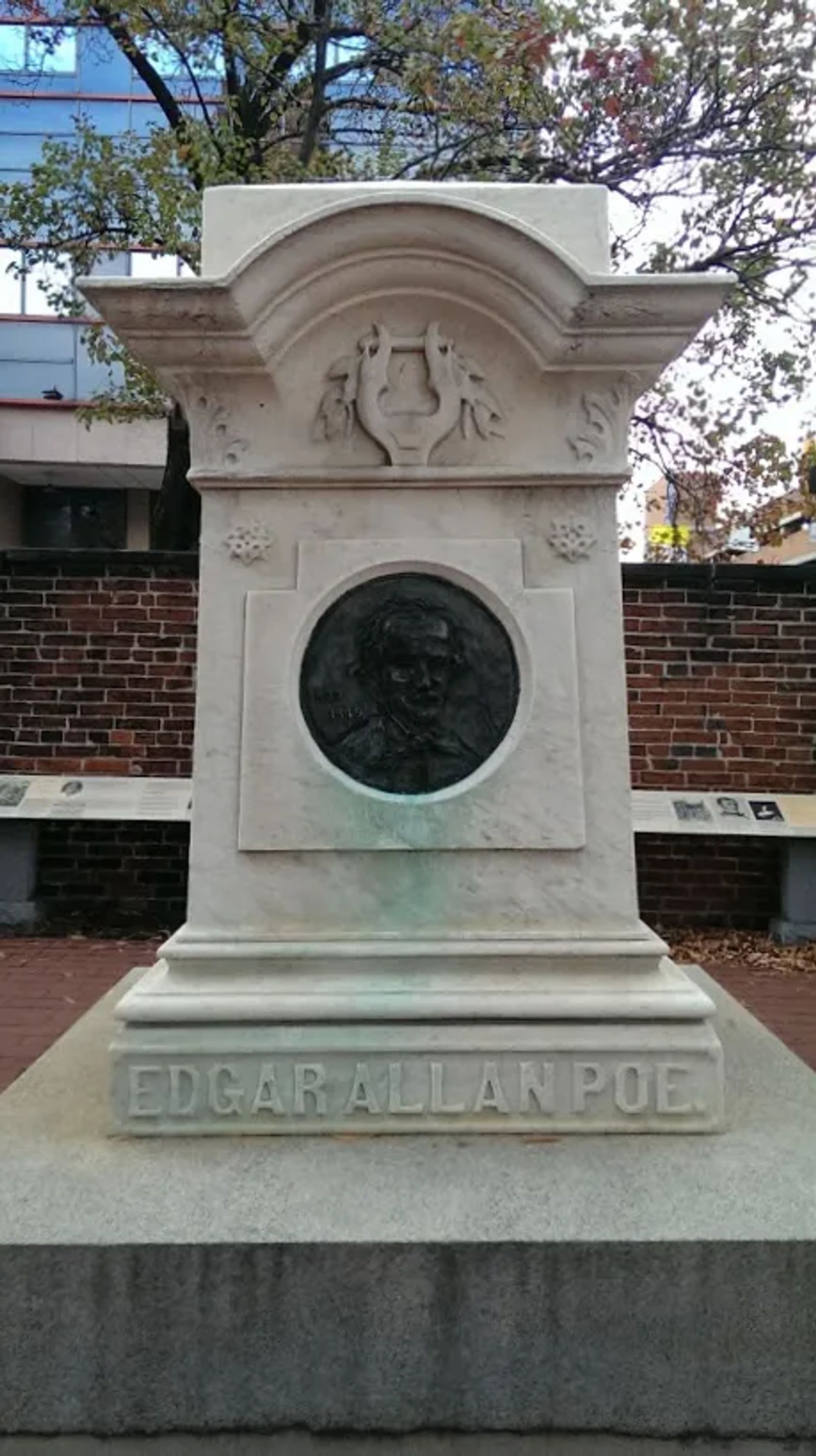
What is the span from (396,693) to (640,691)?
18.4ft

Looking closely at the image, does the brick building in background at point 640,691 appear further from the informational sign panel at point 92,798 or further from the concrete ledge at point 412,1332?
the concrete ledge at point 412,1332

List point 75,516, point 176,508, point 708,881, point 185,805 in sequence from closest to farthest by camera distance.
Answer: point 185,805 < point 708,881 < point 176,508 < point 75,516

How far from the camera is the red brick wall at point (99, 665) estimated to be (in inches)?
335

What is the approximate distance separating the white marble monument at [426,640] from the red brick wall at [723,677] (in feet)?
17.7

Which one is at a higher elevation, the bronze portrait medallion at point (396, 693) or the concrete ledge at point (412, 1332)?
the bronze portrait medallion at point (396, 693)

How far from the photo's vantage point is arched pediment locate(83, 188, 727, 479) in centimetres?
296

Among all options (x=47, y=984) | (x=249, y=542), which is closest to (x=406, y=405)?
(x=249, y=542)

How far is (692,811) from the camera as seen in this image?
836 centimetres

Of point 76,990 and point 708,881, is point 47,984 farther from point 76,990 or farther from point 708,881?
point 708,881

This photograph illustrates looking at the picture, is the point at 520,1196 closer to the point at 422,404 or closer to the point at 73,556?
the point at 422,404

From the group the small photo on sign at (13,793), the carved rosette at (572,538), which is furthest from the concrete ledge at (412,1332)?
the small photo on sign at (13,793)

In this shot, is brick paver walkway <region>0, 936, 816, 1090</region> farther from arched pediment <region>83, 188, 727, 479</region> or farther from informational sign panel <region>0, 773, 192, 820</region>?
arched pediment <region>83, 188, 727, 479</region>

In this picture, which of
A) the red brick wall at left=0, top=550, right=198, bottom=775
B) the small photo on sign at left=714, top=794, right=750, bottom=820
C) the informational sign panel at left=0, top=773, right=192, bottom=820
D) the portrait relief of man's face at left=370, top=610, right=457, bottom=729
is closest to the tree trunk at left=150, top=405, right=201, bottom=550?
the red brick wall at left=0, top=550, right=198, bottom=775

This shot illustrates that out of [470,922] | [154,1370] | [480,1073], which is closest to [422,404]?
[470,922]
